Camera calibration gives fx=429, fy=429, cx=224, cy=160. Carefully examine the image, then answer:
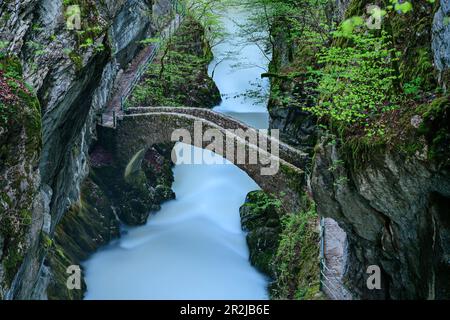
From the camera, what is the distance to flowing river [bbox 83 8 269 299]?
15234mm

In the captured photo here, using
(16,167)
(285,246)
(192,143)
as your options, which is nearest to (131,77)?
(192,143)

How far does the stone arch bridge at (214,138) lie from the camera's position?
1451 cm

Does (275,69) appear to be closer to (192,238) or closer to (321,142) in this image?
(192,238)

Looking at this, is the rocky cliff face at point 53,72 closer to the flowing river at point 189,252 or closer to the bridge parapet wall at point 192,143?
the flowing river at point 189,252

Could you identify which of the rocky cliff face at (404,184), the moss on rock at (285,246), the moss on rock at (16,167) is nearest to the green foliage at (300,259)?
the moss on rock at (285,246)

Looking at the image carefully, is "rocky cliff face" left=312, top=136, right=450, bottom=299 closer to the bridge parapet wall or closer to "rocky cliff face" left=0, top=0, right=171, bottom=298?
the bridge parapet wall

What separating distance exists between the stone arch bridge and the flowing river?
→ 2.94 meters

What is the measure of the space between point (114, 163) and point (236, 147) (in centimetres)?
754

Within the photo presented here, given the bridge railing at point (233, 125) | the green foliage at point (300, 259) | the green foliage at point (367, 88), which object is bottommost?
the green foliage at point (300, 259)

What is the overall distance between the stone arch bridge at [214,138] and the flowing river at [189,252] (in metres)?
2.94

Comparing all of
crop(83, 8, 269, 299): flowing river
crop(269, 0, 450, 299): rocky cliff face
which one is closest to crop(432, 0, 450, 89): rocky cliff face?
crop(269, 0, 450, 299): rocky cliff face

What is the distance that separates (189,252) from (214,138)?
4954 millimetres

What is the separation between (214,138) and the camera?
1608 centimetres

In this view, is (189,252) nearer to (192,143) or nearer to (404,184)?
(192,143)
